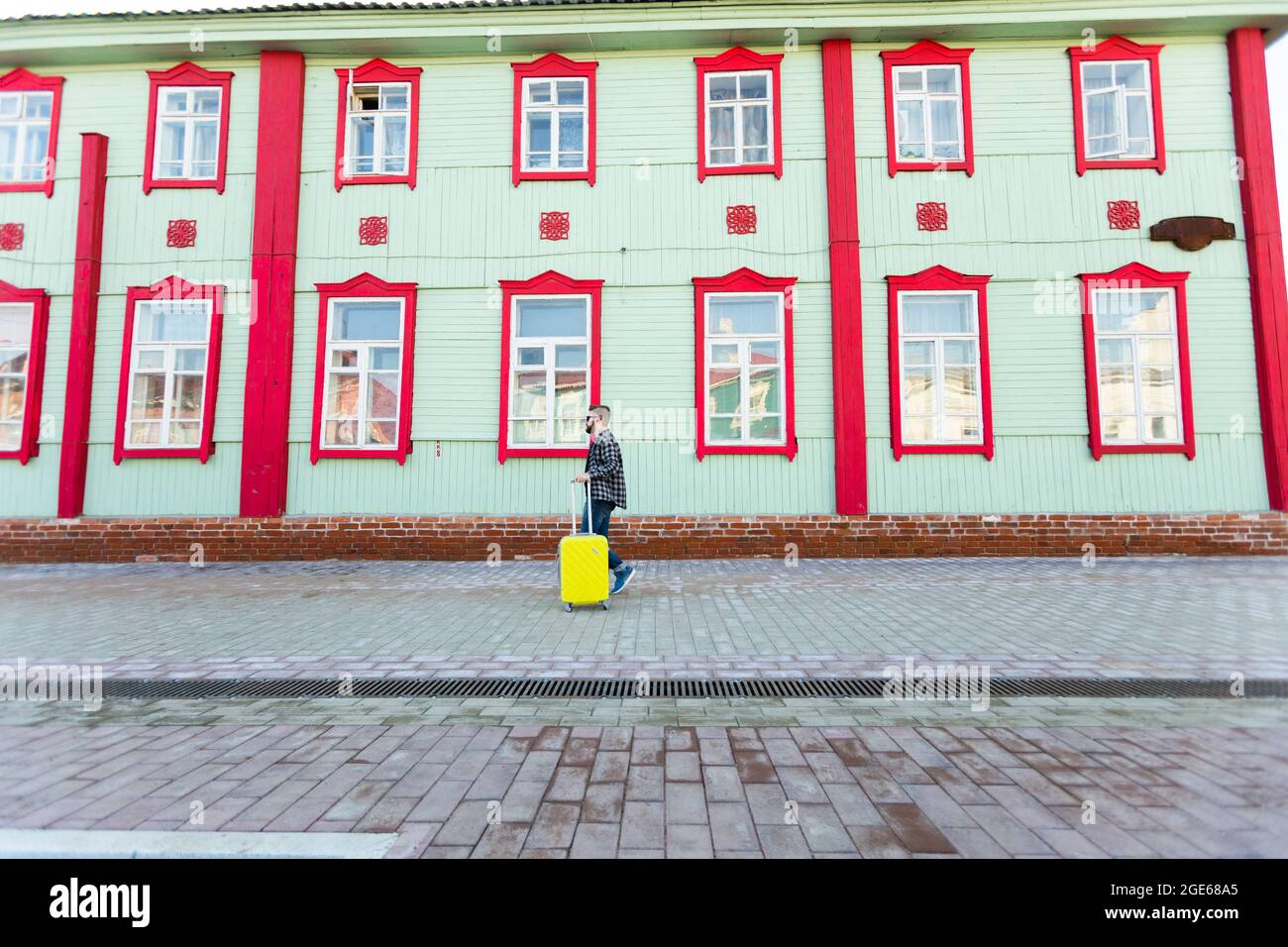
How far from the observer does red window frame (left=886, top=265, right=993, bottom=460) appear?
34.0ft

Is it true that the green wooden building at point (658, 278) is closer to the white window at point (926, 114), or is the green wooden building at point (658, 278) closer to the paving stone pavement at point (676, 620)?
the white window at point (926, 114)

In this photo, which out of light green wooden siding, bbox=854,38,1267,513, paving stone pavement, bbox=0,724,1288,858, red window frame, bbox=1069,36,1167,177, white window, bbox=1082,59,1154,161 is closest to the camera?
paving stone pavement, bbox=0,724,1288,858

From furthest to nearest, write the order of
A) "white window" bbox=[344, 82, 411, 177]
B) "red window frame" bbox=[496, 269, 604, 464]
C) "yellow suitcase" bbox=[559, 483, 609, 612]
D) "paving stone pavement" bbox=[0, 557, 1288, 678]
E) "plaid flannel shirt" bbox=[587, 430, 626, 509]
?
"white window" bbox=[344, 82, 411, 177] < "red window frame" bbox=[496, 269, 604, 464] < "plaid flannel shirt" bbox=[587, 430, 626, 509] < "yellow suitcase" bbox=[559, 483, 609, 612] < "paving stone pavement" bbox=[0, 557, 1288, 678]

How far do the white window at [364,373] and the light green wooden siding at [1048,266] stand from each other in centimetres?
806

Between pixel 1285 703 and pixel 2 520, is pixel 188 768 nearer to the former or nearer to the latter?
pixel 1285 703

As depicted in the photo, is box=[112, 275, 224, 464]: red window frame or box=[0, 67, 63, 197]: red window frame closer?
box=[112, 275, 224, 464]: red window frame

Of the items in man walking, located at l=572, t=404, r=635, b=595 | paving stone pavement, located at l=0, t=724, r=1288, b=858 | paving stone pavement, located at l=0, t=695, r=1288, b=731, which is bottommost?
paving stone pavement, located at l=0, t=724, r=1288, b=858

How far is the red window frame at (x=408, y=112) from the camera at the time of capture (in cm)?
1098

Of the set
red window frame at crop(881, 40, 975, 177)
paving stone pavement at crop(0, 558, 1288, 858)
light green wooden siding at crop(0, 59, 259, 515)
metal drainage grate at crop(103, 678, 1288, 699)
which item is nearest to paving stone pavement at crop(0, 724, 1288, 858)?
paving stone pavement at crop(0, 558, 1288, 858)

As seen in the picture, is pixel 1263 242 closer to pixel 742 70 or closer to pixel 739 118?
pixel 739 118

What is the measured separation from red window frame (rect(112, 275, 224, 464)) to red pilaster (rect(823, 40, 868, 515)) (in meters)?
10.5

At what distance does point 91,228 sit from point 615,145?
915 centimetres

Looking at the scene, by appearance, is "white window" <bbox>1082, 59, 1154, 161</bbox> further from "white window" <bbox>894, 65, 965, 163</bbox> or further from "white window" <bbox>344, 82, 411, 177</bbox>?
"white window" <bbox>344, 82, 411, 177</bbox>
